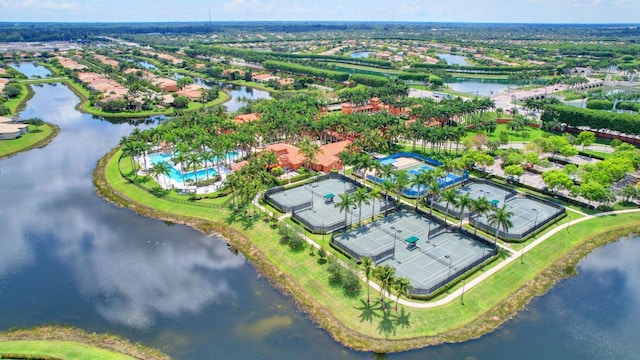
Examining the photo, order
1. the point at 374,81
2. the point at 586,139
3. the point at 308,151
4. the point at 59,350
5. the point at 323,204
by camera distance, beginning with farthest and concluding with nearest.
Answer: the point at 374,81 < the point at 586,139 < the point at 308,151 < the point at 323,204 < the point at 59,350

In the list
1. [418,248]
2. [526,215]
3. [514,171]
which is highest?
[514,171]

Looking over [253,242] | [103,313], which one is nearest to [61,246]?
[103,313]

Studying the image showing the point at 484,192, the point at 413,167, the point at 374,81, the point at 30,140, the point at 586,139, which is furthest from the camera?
the point at 374,81

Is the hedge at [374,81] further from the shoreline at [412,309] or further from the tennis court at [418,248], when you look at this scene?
the shoreline at [412,309]

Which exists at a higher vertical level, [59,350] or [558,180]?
[558,180]

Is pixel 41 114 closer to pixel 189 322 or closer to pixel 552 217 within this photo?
pixel 189 322

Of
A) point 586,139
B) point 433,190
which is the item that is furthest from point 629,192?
point 433,190

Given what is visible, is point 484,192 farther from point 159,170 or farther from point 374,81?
point 374,81

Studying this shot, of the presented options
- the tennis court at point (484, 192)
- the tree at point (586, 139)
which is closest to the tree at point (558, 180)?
the tennis court at point (484, 192)
